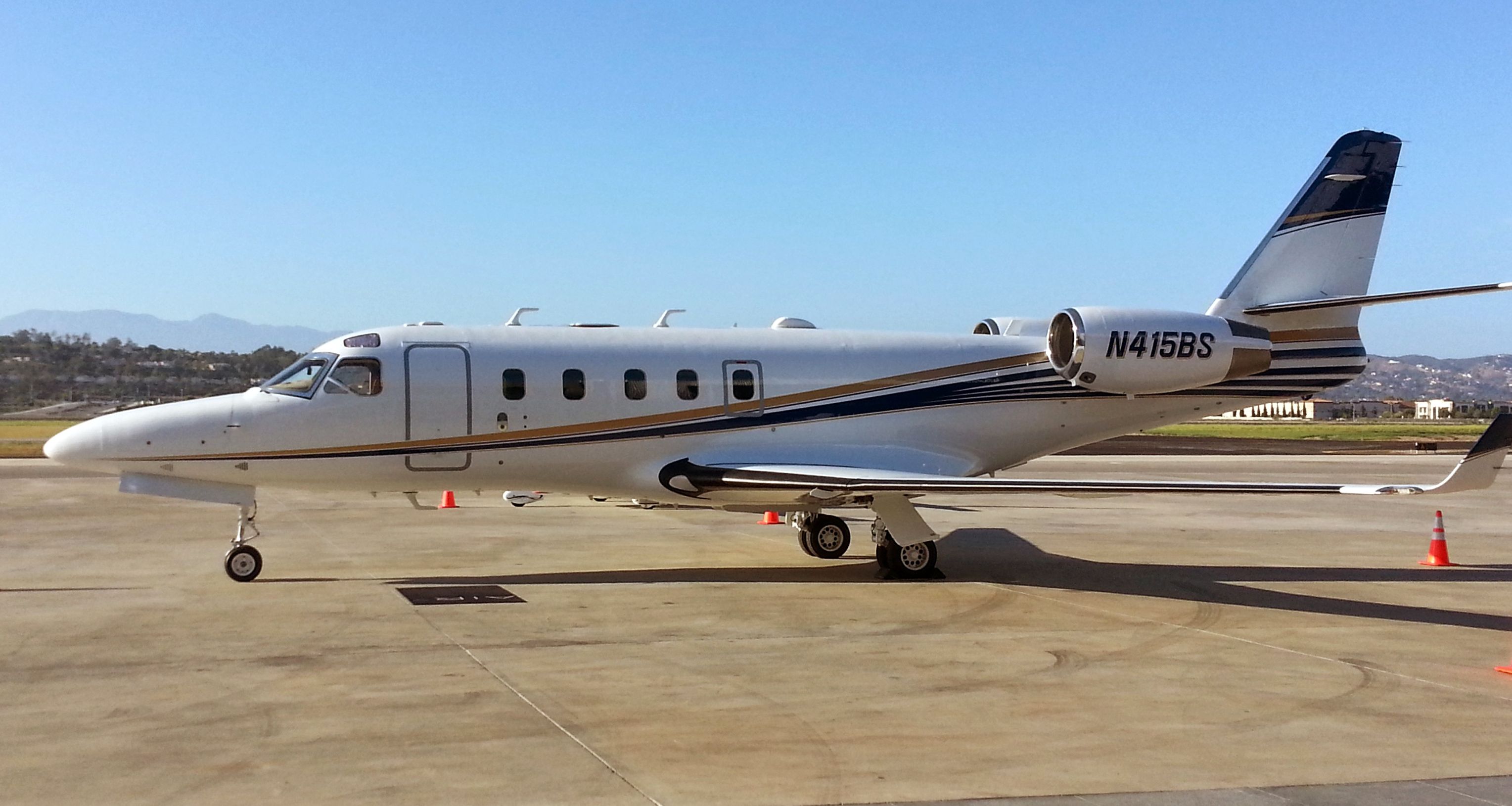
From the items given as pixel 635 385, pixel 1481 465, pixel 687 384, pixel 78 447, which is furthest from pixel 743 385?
pixel 1481 465

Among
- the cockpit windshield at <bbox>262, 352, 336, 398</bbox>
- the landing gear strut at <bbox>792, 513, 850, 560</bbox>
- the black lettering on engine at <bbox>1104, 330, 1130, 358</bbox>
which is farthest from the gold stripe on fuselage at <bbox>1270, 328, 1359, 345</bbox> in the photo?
the cockpit windshield at <bbox>262, 352, 336, 398</bbox>

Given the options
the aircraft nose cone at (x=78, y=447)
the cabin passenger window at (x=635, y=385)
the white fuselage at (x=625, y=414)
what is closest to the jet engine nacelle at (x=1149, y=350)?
the white fuselage at (x=625, y=414)

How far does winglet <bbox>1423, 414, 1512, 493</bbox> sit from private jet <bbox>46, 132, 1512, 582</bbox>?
27mm

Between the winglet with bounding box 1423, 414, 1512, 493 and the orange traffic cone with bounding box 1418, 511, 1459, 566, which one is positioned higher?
the winglet with bounding box 1423, 414, 1512, 493

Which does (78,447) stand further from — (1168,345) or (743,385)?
(1168,345)

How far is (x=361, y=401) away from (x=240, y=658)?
5.17 metres

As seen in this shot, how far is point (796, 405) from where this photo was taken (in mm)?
15969

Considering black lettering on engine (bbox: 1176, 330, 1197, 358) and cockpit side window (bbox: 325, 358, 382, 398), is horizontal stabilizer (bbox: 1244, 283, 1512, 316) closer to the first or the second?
black lettering on engine (bbox: 1176, 330, 1197, 358)

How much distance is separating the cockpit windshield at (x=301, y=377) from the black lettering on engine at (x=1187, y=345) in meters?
10.6

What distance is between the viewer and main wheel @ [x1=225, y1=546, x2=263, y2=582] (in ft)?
44.8

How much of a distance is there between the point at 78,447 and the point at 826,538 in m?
9.05

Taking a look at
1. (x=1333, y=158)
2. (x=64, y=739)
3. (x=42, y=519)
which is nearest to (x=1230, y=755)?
(x=64, y=739)

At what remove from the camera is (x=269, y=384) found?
563 inches

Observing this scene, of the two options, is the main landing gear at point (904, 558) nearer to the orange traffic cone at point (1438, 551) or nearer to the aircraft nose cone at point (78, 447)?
the orange traffic cone at point (1438, 551)
